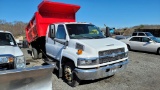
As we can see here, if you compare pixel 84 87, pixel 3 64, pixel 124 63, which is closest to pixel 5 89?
pixel 3 64

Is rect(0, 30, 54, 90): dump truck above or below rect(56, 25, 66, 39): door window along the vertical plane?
below

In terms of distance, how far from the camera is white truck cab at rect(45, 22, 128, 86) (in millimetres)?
5504

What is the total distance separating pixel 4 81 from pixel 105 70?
10.1 feet

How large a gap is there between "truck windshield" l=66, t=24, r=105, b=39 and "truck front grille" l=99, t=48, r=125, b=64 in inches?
42.5

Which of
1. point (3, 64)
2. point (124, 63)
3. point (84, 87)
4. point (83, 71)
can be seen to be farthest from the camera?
point (124, 63)

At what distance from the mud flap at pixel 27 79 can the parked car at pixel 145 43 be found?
452 inches

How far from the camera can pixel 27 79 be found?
415 centimetres

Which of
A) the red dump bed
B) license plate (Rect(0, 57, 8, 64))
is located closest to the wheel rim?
license plate (Rect(0, 57, 8, 64))

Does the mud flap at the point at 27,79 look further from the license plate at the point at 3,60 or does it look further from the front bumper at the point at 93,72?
the front bumper at the point at 93,72

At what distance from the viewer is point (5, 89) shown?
3.96 metres

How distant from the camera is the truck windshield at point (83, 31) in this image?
663 cm

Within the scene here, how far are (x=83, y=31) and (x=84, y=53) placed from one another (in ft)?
5.30

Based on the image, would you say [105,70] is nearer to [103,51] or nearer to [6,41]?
[103,51]

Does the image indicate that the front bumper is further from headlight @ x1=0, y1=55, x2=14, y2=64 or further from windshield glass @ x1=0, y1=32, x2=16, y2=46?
windshield glass @ x1=0, y1=32, x2=16, y2=46
